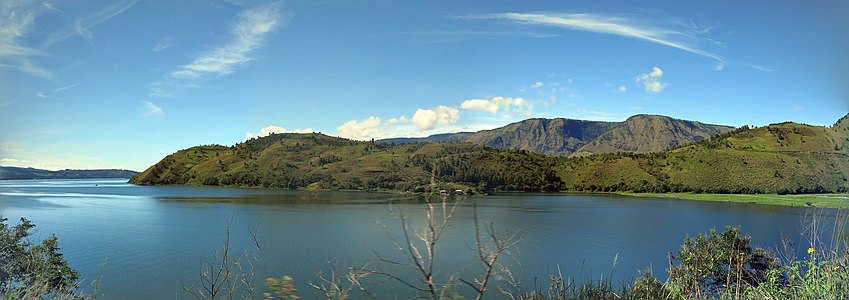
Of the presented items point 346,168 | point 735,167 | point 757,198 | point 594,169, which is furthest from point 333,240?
point 346,168

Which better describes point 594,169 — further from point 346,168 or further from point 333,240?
point 333,240

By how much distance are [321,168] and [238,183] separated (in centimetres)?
2545

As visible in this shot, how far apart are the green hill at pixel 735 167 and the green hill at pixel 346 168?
499 inches

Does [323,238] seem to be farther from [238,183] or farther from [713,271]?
[238,183]

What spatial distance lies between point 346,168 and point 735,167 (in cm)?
10291

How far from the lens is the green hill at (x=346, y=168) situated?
130m

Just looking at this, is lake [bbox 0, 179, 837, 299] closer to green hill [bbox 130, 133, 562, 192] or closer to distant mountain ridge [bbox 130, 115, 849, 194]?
distant mountain ridge [bbox 130, 115, 849, 194]

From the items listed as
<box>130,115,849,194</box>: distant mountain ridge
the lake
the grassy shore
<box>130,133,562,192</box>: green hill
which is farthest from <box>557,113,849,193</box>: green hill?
the lake

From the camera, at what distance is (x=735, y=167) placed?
373ft

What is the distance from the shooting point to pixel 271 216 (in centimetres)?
5991

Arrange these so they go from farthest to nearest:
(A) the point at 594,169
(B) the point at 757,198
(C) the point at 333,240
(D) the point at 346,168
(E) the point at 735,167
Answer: (D) the point at 346,168
(A) the point at 594,169
(E) the point at 735,167
(B) the point at 757,198
(C) the point at 333,240

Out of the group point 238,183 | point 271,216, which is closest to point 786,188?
point 271,216

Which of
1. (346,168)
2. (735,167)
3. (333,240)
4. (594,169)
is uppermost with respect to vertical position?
(346,168)

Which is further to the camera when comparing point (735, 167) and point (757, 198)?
point (735, 167)
